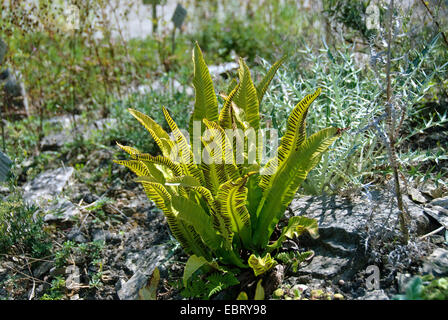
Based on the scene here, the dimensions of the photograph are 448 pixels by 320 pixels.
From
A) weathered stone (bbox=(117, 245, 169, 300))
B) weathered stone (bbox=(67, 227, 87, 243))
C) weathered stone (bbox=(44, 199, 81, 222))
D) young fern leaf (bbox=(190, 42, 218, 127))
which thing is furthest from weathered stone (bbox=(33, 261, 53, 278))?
young fern leaf (bbox=(190, 42, 218, 127))

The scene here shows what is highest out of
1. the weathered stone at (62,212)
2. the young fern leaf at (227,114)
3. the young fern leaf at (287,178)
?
the young fern leaf at (227,114)

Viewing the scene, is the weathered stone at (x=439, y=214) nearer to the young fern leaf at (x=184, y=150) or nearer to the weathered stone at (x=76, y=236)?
the young fern leaf at (x=184, y=150)

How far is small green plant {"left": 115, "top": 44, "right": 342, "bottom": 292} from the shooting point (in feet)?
6.40

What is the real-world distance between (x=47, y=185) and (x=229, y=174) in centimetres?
175

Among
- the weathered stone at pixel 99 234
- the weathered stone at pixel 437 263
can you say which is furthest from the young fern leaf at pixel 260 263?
the weathered stone at pixel 99 234

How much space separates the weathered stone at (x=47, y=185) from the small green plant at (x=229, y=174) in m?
1.31

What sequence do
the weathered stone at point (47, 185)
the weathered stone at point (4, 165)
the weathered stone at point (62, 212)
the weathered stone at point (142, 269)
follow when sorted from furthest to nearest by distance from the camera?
the weathered stone at point (47, 185)
the weathered stone at point (62, 212)
the weathered stone at point (4, 165)
the weathered stone at point (142, 269)

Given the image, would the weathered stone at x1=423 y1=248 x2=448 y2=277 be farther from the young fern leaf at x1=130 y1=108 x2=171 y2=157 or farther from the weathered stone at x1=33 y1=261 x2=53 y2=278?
the weathered stone at x1=33 y1=261 x2=53 y2=278

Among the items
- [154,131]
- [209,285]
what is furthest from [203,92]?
[209,285]

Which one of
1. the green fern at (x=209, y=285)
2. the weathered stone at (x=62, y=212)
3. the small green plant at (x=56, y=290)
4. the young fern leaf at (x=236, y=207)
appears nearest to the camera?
the young fern leaf at (x=236, y=207)

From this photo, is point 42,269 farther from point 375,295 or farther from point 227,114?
point 375,295

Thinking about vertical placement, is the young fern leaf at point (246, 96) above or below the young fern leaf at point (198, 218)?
above

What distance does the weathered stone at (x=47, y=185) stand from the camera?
127 inches
